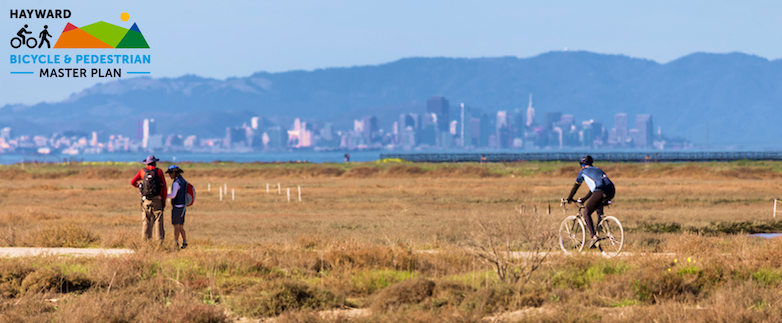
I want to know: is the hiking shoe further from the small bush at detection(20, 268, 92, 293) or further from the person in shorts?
the small bush at detection(20, 268, 92, 293)

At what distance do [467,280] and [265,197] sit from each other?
32404 millimetres

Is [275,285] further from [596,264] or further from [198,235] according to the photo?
[198,235]

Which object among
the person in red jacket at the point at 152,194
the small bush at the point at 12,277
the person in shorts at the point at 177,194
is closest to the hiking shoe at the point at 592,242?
the person in shorts at the point at 177,194

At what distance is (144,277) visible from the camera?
12.8 metres

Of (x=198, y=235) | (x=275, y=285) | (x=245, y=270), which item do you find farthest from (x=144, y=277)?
(x=198, y=235)

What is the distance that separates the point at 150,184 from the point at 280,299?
5654 mm

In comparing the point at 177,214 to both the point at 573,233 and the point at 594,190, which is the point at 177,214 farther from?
the point at 594,190

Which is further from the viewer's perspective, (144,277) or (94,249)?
(94,249)

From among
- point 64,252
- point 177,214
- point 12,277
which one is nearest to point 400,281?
point 177,214

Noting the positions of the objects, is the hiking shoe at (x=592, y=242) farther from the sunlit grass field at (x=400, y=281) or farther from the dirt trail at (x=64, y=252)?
the dirt trail at (x=64, y=252)

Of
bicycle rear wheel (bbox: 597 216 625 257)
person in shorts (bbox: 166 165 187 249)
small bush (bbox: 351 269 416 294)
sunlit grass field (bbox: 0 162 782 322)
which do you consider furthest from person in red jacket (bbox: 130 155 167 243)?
bicycle rear wheel (bbox: 597 216 625 257)

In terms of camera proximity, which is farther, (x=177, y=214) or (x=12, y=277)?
(x=177, y=214)

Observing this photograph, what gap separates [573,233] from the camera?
623 inches

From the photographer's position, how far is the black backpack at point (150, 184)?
15461 mm
